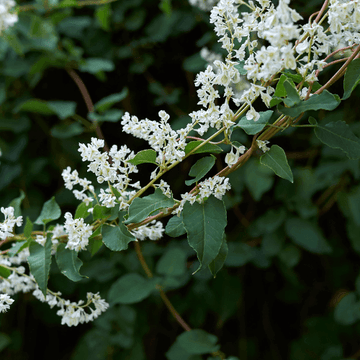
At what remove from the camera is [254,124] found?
0.47m

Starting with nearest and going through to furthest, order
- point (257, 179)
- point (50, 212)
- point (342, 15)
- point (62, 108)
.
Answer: point (342, 15)
point (50, 212)
point (257, 179)
point (62, 108)

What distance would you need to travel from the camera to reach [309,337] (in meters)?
1.35

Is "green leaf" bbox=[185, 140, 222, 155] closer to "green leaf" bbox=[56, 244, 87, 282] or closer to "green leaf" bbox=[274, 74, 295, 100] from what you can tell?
"green leaf" bbox=[274, 74, 295, 100]

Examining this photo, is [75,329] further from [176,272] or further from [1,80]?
[1,80]

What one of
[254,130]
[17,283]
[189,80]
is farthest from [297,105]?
[189,80]

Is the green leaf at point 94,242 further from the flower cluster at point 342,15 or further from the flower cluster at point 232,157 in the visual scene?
the flower cluster at point 342,15

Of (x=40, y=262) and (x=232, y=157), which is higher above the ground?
(x=232, y=157)

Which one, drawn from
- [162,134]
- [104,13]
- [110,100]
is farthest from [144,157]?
[104,13]

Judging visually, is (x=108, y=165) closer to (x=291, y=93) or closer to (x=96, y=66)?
(x=291, y=93)

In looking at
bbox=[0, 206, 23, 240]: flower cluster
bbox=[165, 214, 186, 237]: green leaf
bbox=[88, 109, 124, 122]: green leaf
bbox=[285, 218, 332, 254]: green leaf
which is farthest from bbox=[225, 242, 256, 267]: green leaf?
bbox=[0, 206, 23, 240]: flower cluster

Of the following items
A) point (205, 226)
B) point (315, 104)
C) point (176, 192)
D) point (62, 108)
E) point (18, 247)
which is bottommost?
point (176, 192)

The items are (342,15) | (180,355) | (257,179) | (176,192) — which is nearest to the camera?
(342,15)

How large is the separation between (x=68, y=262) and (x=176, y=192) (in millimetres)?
862

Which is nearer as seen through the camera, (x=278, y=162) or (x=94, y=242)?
(x=278, y=162)
